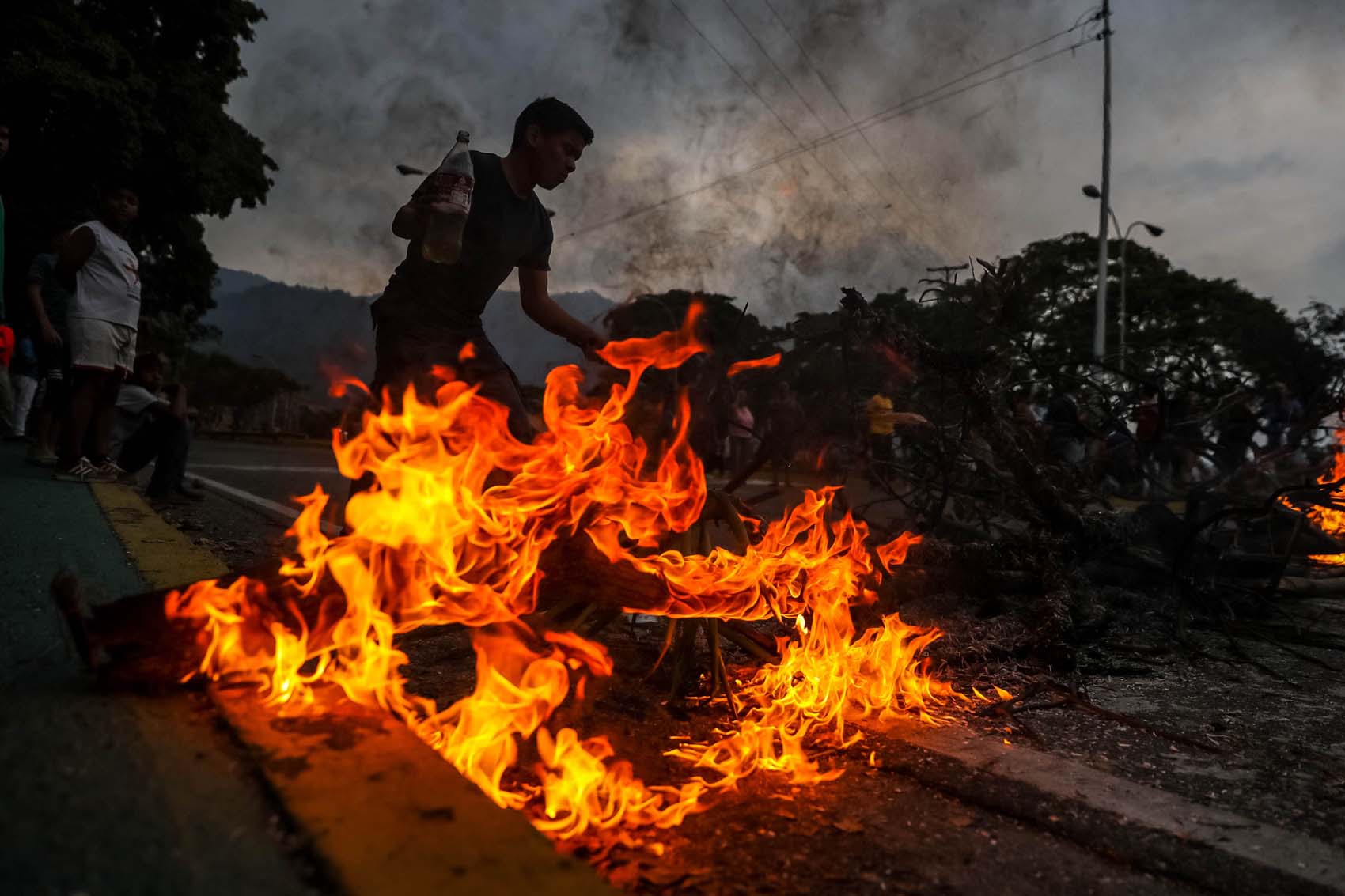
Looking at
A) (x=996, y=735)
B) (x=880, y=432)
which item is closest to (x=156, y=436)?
(x=880, y=432)

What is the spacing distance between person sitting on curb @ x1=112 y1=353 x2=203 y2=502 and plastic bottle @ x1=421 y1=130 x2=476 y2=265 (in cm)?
366

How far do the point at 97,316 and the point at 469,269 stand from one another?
3158 millimetres

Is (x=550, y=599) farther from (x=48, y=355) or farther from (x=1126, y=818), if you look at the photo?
(x=48, y=355)

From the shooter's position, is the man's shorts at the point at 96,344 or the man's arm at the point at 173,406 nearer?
the man's shorts at the point at 96,344

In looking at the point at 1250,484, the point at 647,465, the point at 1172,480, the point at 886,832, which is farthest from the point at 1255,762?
the point at 1250,484

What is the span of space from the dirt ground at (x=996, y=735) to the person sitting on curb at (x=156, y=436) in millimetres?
3793

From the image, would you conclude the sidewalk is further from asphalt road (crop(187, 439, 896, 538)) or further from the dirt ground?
asphalt road (crop(187, 439, 896, 538))

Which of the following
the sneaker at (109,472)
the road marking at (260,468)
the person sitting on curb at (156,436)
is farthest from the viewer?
the road marking at (260,468)

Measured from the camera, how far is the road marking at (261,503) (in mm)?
5406

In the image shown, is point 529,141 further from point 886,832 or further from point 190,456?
point 190,456

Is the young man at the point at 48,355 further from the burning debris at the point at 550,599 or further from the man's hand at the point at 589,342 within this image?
the burning debris at the point at 550,599

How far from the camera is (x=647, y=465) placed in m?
3.05

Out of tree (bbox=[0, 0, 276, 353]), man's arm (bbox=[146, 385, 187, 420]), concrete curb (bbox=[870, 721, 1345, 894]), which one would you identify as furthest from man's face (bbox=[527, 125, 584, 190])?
tree (bbox=[0, 0, 276, 353])

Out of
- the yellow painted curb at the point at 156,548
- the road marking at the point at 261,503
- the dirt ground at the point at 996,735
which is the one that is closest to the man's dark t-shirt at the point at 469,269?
the yellow painted curb at the point at 156,548
